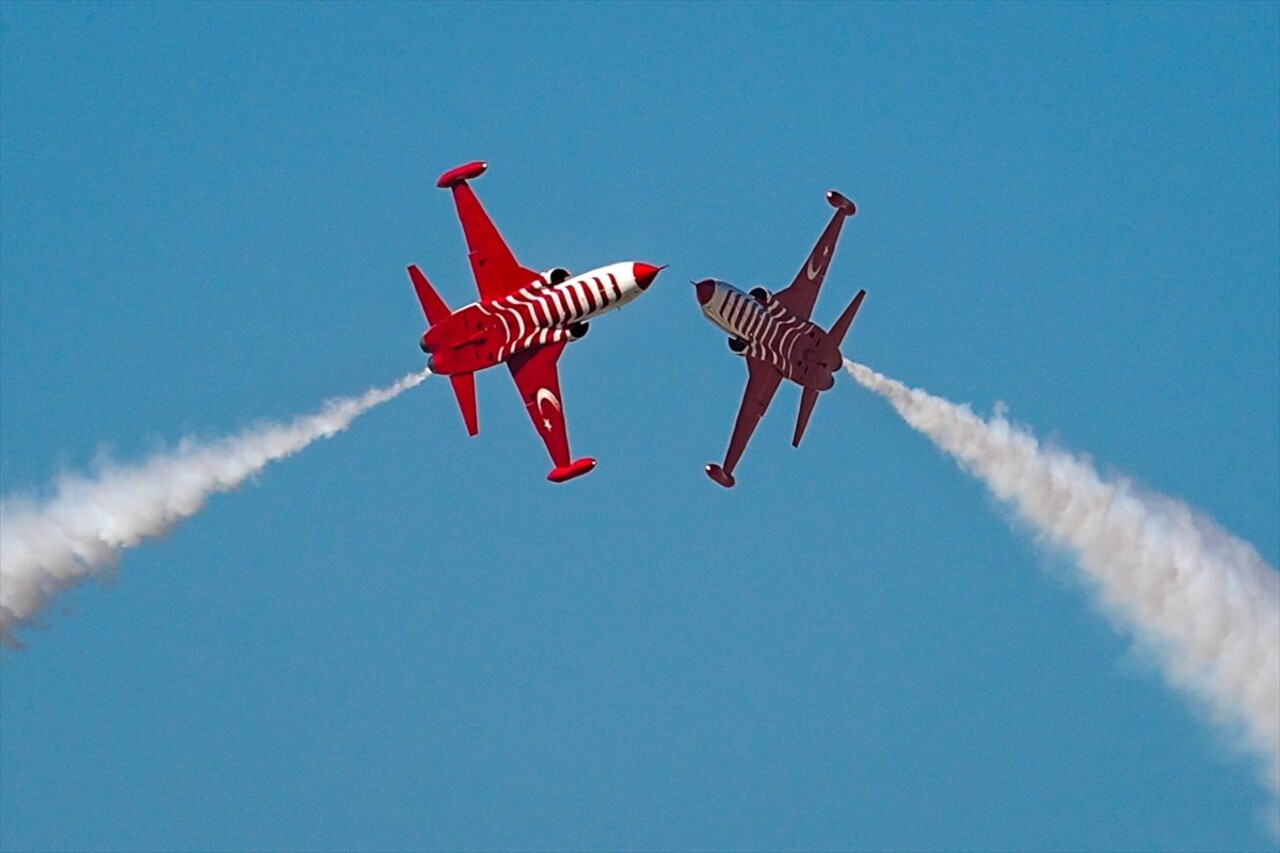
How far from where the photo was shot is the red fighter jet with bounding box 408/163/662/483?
88438 millimetres

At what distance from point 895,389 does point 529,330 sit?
1402 centimetres

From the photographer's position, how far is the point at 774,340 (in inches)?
3639

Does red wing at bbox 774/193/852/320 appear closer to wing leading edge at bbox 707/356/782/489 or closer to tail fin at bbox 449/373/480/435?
wing leading edge at bbox 707/356/782/489

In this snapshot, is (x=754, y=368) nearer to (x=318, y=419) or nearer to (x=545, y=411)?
(x=545, y=411)

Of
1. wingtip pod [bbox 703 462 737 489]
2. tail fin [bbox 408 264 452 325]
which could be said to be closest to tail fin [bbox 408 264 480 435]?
tail fin [bbox 408 264 452 325]

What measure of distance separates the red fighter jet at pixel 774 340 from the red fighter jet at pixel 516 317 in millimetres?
3687

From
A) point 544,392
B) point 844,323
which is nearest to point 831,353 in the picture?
point 844,323

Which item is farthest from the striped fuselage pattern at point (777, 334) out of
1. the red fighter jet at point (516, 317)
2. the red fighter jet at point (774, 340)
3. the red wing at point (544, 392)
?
the red wing at point (544, 392)

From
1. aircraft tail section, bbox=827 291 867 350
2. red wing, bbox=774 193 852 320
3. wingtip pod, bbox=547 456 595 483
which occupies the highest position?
red wing, bbox=774 193 852 320

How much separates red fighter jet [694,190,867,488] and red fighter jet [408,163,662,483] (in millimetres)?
3687

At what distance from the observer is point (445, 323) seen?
290ft

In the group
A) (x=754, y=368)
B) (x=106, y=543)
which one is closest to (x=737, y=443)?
(x=754, y=368)

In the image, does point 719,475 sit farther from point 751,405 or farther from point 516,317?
point 516,317

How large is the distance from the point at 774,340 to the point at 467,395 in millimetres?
10020
